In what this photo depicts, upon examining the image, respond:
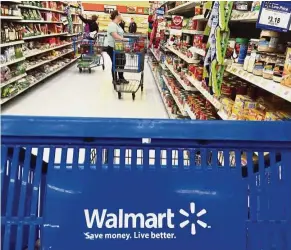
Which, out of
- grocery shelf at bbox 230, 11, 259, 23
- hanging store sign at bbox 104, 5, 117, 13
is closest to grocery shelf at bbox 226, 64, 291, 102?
grocery shelf at bbox 230, 11, 259, 23

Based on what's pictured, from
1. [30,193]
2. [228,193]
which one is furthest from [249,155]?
[30,193]

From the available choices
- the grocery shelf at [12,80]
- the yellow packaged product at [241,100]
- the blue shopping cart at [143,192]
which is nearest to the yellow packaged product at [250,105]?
the yellow packaged product at [241,100]

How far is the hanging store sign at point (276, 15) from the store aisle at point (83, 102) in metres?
3.41

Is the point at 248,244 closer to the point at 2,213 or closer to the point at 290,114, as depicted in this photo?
the point at 2,213

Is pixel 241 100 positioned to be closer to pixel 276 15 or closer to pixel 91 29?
pixel 276 15

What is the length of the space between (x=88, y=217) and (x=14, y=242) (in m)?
0.20

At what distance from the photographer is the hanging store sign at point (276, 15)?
4.72 ft

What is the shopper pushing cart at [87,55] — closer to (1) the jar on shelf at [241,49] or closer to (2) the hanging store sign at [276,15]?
(1) the jar on shelf at [241,49]

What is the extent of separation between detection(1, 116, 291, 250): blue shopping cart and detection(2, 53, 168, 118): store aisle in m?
4.04

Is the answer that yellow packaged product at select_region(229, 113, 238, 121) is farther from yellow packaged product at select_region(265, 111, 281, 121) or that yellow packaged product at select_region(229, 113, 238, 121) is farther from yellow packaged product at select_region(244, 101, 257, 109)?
yellow packaged product at select_region(265, 111, 281, 121)

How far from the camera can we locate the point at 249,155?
2.70 ft

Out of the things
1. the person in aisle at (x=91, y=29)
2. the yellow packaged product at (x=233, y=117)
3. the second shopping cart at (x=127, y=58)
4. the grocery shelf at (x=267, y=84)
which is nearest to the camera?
the grocery shelf at (x=267, y=84)

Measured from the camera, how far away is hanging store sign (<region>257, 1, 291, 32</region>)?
1438 millimetres

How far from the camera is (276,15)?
1472 millimetres
